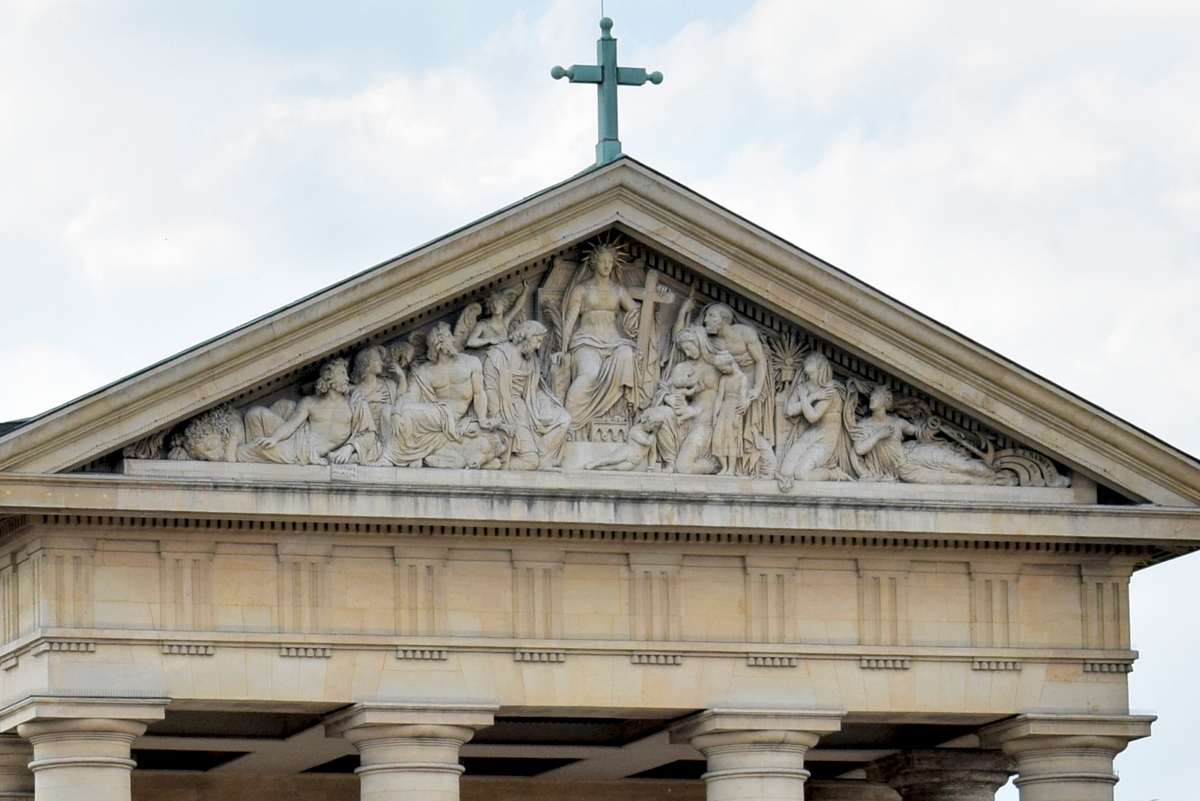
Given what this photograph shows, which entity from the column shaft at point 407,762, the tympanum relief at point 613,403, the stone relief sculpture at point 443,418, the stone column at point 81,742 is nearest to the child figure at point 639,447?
the tympanum relief at point 613,403

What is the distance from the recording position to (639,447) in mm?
30672

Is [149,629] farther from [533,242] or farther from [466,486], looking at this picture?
[533,242]

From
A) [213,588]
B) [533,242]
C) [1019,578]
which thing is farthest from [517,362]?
[1019,578]

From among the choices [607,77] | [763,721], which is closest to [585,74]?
[607,77]

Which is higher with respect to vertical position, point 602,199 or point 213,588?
point 602,199

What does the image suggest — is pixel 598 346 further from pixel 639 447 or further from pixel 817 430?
pixel 817 430

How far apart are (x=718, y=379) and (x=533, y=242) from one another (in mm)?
2300

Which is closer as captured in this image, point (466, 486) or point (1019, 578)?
point (466, 486)

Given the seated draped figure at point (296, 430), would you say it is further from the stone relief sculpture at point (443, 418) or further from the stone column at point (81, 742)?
the stone column at point (81, 742)

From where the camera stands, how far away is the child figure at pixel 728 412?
3088 cm

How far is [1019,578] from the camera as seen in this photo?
32219mm

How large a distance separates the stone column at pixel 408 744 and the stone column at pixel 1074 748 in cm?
568

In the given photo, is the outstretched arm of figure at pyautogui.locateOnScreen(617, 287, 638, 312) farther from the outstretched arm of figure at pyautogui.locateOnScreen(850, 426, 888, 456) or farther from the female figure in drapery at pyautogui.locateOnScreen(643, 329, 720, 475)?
the outstretched arm of figure at pyautogui.locateOnScreen(850, 426, 888, 456)

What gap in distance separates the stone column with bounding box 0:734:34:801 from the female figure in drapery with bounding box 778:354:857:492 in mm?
7936
